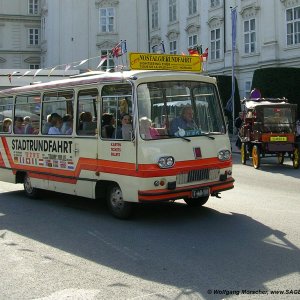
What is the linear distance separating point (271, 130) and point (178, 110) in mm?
8853

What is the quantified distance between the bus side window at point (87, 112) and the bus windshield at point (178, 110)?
114 cm

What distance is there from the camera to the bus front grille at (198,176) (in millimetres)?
8172

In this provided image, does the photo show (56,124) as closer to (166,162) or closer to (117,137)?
(117,137)

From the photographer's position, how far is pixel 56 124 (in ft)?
33.5

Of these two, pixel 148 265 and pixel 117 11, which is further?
pixel 117 11

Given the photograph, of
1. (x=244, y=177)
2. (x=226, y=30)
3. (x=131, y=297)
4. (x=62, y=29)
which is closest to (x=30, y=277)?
(x=131, y=297)

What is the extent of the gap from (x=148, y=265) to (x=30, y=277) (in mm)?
1361

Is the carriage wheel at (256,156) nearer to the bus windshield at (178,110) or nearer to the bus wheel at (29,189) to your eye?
the bus windshield at (178,110)

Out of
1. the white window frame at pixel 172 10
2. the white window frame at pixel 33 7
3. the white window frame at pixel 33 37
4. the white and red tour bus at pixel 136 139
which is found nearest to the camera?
the white and red tour bus at pixel 136 139

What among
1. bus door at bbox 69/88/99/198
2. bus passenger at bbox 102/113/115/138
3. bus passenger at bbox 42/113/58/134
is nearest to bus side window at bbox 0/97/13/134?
bus passenger at bbox 42/113/58/134

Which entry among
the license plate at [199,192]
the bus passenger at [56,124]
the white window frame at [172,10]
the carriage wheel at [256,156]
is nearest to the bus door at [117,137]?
the license plate at [199,192]

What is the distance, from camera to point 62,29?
164 ft

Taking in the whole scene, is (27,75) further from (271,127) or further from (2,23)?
(2,23)

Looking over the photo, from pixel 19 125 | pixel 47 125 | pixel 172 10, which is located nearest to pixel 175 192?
pixel 47 125
